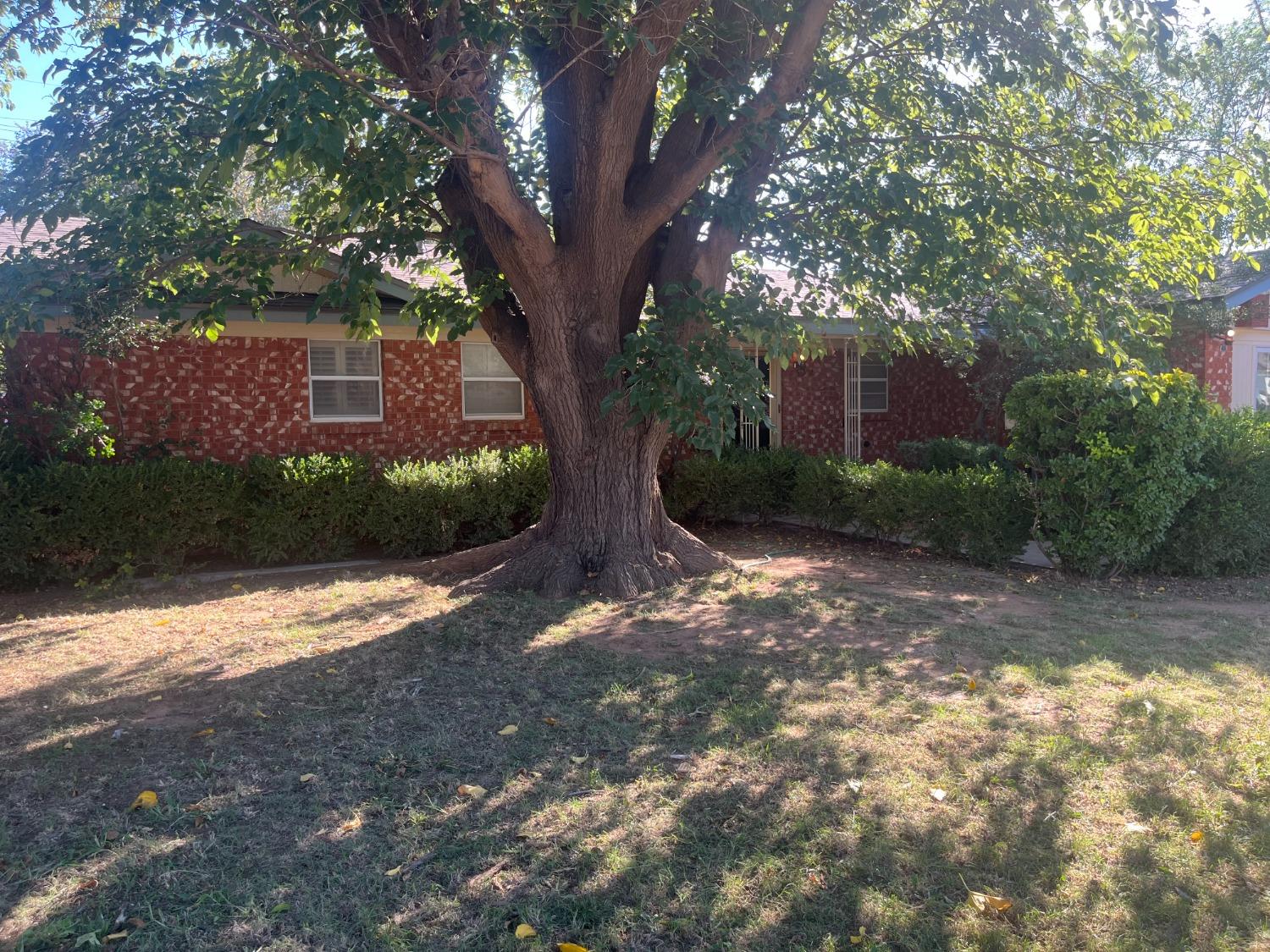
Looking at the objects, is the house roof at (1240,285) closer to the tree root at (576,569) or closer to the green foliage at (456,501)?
the tree root at (576,569)

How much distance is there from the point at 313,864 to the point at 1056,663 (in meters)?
4.85

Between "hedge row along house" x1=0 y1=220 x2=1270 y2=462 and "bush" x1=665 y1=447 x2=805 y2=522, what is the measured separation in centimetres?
196

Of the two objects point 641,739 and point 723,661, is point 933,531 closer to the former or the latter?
point 723,661

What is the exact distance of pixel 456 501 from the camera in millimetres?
11211

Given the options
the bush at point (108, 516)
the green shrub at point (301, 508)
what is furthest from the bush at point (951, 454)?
the bush at point (108, 516)

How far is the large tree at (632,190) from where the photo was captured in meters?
7.55

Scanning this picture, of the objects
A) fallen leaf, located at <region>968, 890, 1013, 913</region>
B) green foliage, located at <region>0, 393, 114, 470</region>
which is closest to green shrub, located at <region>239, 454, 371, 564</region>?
green foliage, located at <region>0, 393, 114, 470</region>

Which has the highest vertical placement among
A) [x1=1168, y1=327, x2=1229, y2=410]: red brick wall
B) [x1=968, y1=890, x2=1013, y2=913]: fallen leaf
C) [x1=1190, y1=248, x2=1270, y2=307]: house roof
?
[x1=1190, y1=248, x2=1270, y2=307]: house roof

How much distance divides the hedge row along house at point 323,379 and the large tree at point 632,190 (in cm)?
204

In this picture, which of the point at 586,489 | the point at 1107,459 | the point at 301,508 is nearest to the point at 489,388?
the point at 301,508

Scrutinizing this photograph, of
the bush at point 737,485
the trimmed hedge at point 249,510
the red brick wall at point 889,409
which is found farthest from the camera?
the red brick wall at point 889,409

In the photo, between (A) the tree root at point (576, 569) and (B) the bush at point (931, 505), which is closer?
(A) the tree root at point (576, 569)

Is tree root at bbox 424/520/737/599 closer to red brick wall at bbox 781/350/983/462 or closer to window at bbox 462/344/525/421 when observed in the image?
window at bbox 462/344/525/421

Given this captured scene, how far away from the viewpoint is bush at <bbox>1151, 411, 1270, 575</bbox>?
31.1ft
